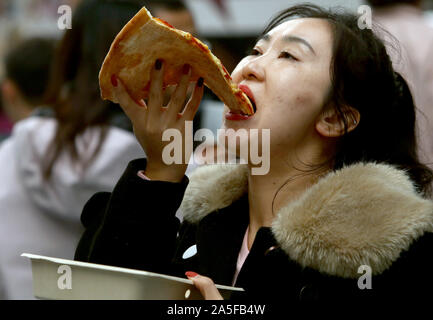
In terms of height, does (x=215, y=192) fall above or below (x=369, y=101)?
below

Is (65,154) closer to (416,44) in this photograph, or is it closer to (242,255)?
(242,255)

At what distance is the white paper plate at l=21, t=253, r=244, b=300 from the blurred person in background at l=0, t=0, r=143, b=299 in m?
1.00

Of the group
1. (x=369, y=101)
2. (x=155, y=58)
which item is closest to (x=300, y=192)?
(x=369, y=101)

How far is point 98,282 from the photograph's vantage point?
5.17ft

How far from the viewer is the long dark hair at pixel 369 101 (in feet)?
6.40

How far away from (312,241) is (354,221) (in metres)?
0.12

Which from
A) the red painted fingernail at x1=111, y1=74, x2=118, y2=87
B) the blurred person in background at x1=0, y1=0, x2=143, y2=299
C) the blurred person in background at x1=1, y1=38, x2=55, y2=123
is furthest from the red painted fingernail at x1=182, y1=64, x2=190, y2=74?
the blurred person in background at x1=1, y1=38, x2=55, y2=123

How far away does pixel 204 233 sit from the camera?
2039 millimetres

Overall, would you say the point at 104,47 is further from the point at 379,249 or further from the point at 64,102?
the point at 379,249

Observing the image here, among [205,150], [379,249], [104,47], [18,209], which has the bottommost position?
[379,249]

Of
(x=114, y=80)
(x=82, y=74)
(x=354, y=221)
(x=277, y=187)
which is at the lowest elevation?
(x=354, y=221)
